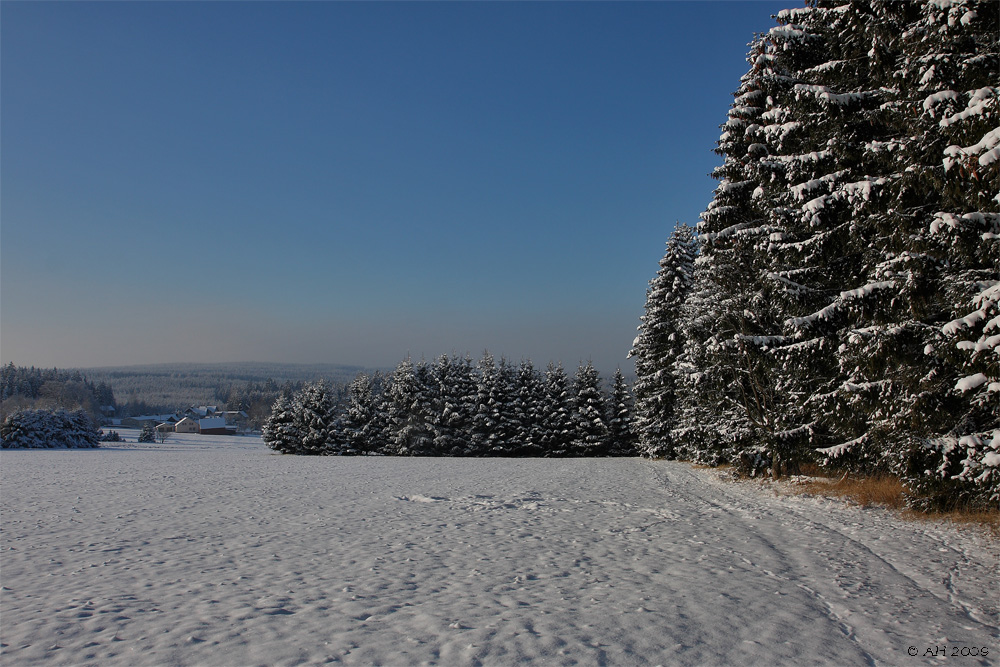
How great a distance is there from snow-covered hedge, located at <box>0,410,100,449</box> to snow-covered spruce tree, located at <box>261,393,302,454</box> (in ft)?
51.9

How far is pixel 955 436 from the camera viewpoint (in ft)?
31.3

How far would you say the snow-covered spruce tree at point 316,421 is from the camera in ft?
159

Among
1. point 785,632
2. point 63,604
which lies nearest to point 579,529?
point 785,632

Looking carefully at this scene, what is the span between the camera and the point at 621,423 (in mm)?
45344

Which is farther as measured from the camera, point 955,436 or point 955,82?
point 955,436

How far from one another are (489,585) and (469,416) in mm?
40211

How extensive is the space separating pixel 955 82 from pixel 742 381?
11.4 metres

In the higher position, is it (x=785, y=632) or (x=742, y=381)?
(x=742, y=381)

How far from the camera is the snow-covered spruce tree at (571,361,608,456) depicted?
4428 centimetres

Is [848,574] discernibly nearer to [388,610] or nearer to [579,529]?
[579,529]

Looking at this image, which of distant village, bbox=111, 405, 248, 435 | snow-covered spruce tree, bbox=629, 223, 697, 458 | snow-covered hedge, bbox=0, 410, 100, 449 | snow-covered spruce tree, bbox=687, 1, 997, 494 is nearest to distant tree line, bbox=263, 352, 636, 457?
snow-covered spruce tree, bbox=629, 223, 697, 458

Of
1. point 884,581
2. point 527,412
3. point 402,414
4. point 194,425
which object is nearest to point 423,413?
point 402,414

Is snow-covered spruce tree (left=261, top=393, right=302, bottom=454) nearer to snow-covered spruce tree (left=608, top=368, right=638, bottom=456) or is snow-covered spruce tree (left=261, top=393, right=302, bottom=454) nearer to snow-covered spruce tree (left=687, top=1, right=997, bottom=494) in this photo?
snow-covered spruce tree (left=608, top=368, right=638, bottom=456)

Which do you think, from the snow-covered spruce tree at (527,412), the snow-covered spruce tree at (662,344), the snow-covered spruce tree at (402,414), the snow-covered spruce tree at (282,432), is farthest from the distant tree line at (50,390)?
the snow-covered spruce tree at (662,344)
